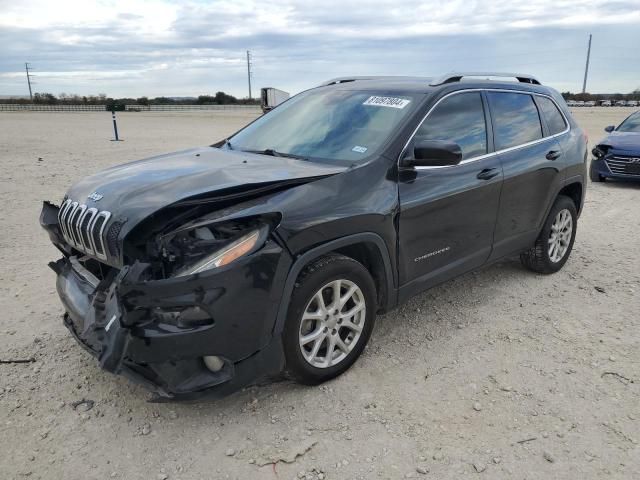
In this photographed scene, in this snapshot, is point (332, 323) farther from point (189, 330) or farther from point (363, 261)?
point (189, 330)

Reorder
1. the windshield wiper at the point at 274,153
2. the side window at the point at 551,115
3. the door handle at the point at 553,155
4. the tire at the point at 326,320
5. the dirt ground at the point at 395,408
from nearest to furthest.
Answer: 1. the dirt ground at the point at 395,408
2. the tire at the point at 326,320
3. the windshield wiper at the point at 274,153
4. the door handle at the point at 553,155
5. the side window at the point at 551,115

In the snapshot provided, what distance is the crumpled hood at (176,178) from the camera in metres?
2.82

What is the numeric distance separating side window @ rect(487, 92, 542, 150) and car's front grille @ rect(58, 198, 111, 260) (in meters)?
3.01

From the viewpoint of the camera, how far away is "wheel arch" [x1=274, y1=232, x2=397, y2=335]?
282cm

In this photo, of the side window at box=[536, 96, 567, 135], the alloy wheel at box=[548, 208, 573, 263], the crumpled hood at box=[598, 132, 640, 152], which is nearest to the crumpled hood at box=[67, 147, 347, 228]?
the side window at box=[536, 96, 567, 135]

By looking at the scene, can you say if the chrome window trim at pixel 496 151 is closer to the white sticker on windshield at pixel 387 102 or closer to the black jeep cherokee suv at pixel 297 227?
the black jeep cherokee suv at pixel 297 227

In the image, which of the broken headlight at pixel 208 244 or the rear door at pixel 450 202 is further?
the rear door at pixel 450 202

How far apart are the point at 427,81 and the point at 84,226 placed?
2.68 meters

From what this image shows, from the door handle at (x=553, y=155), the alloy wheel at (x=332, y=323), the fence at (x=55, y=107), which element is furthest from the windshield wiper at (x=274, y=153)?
the fence at (x=55, y=107)

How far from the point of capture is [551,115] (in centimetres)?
498

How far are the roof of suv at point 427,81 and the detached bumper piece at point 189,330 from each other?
6.45ft

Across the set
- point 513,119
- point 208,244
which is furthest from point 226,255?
point 513,119

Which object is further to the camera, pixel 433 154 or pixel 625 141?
pixel 625 141

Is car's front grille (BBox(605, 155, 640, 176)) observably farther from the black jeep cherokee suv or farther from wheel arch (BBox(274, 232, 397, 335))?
wheel arch (BBox(274, 232, 397, 335))
